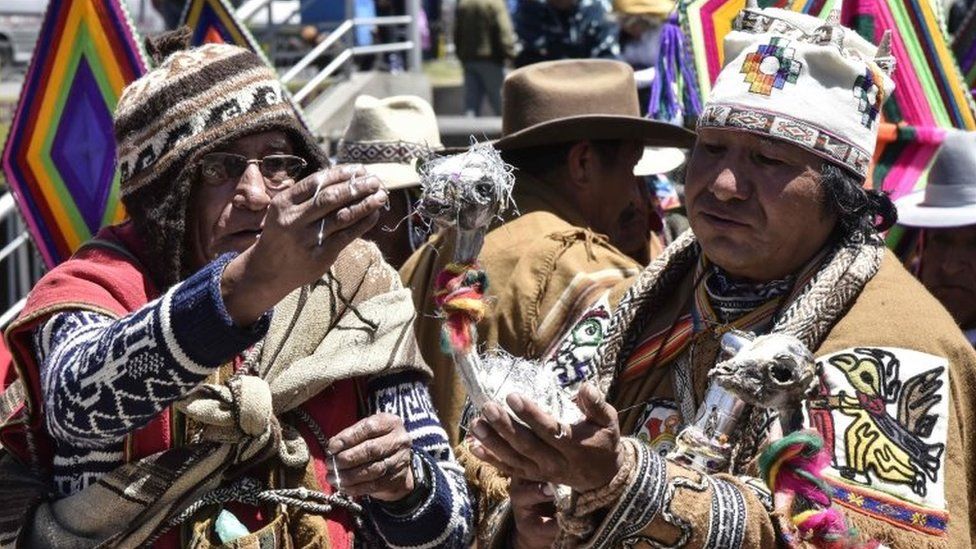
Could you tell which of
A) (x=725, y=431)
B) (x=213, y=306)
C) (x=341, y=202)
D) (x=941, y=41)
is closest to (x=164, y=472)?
(x=213, y=306)

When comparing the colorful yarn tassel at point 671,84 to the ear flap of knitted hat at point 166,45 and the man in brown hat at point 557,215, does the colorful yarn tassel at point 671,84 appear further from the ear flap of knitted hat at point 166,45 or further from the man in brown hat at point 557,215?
the ear flap of knitted hat at point 166,45

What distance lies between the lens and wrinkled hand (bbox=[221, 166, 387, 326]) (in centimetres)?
236

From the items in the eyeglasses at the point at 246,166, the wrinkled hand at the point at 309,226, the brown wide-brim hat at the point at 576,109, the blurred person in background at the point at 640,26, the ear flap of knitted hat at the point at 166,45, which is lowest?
the blurred person in background at the point at 640,26

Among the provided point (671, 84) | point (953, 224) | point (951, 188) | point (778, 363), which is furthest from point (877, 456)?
point (671, 84)

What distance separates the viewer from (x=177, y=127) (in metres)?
2.92

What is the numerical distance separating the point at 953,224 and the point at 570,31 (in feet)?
18.6

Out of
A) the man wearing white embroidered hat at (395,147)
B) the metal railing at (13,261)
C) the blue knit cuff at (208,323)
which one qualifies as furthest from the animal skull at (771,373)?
the man wearing white embroidered hat at (395,147)

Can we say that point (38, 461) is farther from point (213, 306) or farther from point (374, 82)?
point (374, 82)

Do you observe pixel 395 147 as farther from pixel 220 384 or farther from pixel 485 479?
pixel 220 384

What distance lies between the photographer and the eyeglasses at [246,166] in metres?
2.95

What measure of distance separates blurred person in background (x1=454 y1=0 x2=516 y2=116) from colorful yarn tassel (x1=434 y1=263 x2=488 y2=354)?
9.13 m

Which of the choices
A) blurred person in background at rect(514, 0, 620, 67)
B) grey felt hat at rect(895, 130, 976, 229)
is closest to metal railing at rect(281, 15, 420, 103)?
blurred person in background at rect(514, 0, 620, 67)

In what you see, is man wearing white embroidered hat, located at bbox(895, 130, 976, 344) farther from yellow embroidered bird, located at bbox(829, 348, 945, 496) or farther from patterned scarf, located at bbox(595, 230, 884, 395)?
yellow embroidered bird, located at bbox(829, 348, 945, 496)

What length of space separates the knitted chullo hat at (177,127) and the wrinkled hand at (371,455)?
0.52 meters
